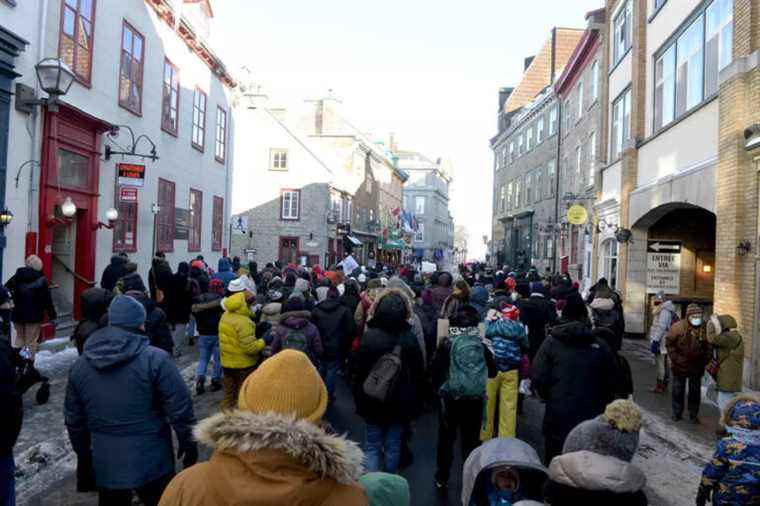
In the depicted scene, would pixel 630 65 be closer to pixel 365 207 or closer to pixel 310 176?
pixel 310 176

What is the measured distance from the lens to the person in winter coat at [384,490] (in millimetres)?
2174

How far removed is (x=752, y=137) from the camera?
927 cm

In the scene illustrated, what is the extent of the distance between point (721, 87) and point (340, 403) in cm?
835

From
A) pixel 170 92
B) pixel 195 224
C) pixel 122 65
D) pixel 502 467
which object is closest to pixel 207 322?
pixel 502 467

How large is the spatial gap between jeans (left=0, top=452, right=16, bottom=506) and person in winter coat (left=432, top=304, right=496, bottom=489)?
3340 mm

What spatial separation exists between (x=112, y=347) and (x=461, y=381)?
2956 millimetres

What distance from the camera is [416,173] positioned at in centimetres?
8756

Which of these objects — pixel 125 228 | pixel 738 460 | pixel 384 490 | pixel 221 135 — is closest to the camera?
pixel 384 490

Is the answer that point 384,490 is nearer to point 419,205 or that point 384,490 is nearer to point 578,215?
point 578,215

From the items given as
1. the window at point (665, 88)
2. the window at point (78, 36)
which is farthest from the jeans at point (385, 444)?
the window at point (665, 88)

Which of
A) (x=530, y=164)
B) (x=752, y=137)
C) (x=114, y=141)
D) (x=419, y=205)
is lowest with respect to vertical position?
(x=752, y=137)

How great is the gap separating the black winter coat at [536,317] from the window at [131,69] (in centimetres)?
1064

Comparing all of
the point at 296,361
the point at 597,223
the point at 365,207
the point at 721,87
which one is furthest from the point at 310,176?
the point at 296,361

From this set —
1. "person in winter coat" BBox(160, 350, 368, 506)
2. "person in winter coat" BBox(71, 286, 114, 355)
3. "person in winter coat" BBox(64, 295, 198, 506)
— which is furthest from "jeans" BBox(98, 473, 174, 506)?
"person in winter coat" BBox(71, 286, 114, 355)
